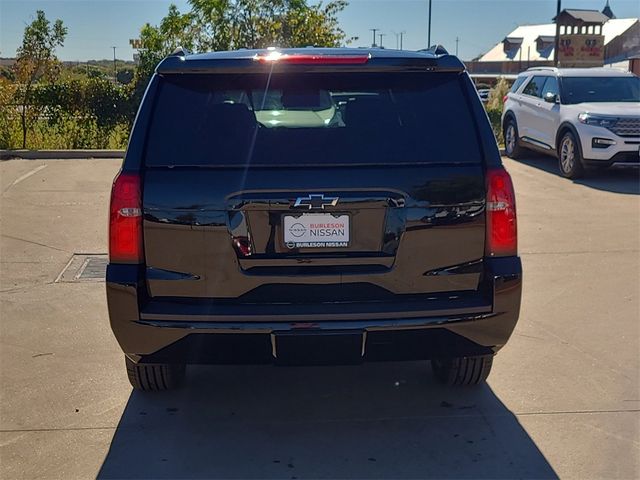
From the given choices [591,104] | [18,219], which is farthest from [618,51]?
[18,219]

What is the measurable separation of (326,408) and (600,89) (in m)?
10.4

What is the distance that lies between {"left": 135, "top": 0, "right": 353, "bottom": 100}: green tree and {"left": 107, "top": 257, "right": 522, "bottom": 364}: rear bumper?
14475mm

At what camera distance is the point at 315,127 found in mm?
3719

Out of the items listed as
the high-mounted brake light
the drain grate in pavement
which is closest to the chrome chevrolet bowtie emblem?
the high-mounted brake light

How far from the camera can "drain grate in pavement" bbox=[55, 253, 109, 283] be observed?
21.9 ft

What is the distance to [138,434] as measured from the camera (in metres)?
3.94

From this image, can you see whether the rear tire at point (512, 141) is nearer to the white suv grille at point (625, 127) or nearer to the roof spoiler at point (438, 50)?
the white suv grille at point (625, 127)

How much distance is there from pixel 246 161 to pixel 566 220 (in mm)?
6636

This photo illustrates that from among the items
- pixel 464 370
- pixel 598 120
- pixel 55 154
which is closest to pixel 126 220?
pixel 464 370

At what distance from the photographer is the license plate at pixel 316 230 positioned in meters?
3.47

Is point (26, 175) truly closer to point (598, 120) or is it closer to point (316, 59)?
point (598, 120)

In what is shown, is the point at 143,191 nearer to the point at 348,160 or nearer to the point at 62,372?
the point at 348,160

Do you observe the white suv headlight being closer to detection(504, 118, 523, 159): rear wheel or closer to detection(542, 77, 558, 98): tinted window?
detection(542, 77, 558, 98): tinted window

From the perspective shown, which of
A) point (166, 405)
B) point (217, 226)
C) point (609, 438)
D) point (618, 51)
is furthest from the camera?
point (618, 51)
